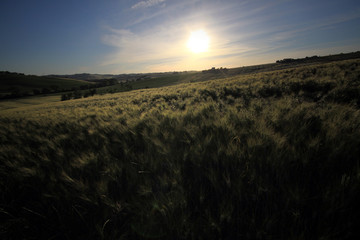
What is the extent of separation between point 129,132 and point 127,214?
1.61m

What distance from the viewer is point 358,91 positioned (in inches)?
129

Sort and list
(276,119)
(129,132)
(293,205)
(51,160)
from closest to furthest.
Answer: (293,205) → (51,160) → (276,119) → (129,132)

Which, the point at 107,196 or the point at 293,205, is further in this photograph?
the point at 107,196

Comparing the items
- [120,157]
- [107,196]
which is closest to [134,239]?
[107,196]

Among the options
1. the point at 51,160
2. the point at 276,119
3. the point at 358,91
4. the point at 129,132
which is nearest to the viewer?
the point at 51,160

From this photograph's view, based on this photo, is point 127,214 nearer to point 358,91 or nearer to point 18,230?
point 18,230

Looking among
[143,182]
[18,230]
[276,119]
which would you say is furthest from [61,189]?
[276,119]

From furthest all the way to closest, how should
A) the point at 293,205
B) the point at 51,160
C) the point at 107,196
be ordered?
the point at 51,160 → the point at 107,196 → the point at 293,205

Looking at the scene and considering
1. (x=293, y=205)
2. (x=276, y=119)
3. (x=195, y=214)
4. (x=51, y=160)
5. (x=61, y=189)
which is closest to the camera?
(x=293, y=205)

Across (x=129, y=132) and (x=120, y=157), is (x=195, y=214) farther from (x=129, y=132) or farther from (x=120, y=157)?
(x=129, y=132)

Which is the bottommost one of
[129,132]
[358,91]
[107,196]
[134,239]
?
[134,239]

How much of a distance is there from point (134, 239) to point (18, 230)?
0.99 metres

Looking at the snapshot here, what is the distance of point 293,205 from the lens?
913 mm

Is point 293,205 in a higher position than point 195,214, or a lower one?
higher
